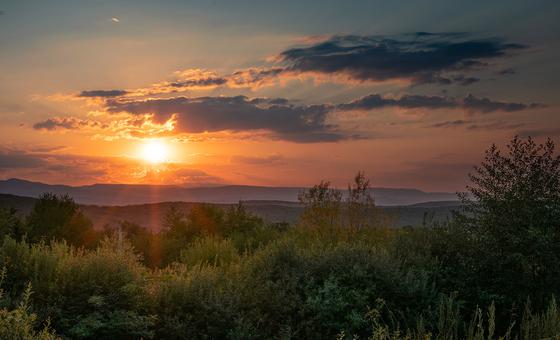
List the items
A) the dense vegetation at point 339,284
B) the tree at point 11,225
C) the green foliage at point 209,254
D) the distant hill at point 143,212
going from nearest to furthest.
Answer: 1. the dense vegetation at point 339,284
2. the green foliage at point 209,254
3. the tree at point 11,225
4. the distant hill at point 143,212

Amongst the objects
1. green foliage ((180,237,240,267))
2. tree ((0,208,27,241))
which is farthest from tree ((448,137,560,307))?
tree ((0,208,27,241))

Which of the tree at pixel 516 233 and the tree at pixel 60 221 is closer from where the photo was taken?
the tree at pixel 516 233

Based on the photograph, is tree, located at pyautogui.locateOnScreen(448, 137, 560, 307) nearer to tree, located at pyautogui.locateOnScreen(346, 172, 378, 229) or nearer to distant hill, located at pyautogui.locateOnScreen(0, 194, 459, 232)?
tree, located at pyautogui.locateOnScreen(346, 172, 378, 229)

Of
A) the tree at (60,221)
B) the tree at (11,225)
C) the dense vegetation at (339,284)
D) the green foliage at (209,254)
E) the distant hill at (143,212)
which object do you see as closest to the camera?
the dense vegetation at (339,284)

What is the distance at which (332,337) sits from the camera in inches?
417

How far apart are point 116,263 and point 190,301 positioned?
154cm

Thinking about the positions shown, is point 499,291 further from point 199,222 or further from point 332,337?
point 199,222

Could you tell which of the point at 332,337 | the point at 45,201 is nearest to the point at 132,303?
the point at 332,337

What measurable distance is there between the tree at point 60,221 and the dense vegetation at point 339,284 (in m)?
2.69

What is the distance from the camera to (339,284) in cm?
1162

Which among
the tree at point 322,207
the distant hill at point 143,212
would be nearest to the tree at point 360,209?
the tree at point 322,207

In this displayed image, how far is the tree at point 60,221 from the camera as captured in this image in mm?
19094

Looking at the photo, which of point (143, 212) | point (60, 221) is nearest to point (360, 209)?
point (60, 221)

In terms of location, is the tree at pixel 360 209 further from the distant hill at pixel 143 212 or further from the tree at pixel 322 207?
the distant hill at pixel 143 212
